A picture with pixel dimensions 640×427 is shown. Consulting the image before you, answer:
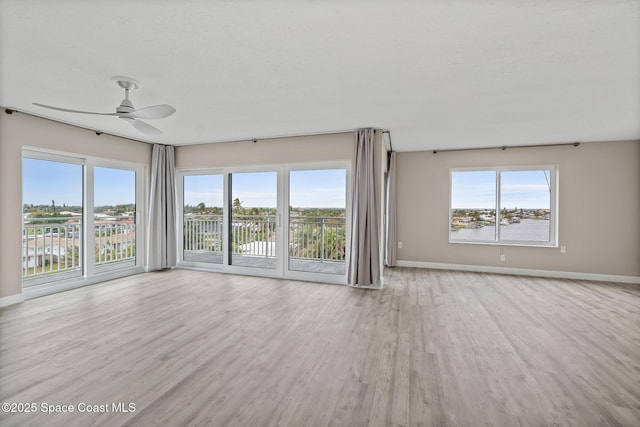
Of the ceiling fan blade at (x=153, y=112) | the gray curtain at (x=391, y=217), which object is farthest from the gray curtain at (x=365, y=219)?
the ceiling fan blade at (x=153, y=112)

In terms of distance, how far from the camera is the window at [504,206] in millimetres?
5352

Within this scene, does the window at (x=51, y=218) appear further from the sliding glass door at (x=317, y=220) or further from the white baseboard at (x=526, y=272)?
→ the white baseboard at (x=526, y=272)

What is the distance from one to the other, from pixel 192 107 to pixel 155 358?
8.79 feet

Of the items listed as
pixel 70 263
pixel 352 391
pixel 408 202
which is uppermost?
pixel 408 202

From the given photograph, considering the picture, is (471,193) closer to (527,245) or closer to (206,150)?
(527,245)

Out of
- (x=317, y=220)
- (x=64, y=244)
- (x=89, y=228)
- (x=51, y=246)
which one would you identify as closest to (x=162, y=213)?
(x=89, y=228)

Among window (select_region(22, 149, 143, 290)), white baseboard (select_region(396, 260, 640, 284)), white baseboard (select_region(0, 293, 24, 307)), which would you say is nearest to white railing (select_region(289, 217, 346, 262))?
white baseboard (select_region(396, 260, 640, 284))

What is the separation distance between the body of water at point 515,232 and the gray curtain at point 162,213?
5632 mm

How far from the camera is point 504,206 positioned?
18.2 ft

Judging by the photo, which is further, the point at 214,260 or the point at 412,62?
the point at 214,260

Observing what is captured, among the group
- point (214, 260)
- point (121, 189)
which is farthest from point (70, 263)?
point (214, 260)

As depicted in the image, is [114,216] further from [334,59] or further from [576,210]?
[576,210]

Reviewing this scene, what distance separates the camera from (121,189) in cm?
514

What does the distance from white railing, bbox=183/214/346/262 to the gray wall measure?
6.65ft
